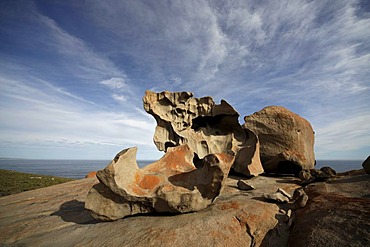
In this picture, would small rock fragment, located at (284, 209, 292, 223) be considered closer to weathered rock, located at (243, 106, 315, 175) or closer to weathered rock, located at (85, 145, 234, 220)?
weathered rock, located at (85, 145, 234, 220)

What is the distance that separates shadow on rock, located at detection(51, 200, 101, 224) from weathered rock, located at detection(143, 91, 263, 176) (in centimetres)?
534

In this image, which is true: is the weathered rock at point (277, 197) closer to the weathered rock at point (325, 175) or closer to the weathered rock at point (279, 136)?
the weathered rock at point (325, 175)

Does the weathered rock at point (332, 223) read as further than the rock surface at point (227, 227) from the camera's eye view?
No

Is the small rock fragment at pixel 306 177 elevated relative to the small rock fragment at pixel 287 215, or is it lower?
elevated

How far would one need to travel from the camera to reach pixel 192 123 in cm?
1288

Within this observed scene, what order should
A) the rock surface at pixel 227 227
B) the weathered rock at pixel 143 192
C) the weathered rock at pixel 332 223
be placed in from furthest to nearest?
the weathered rock at pixel 143 192
the rock surface at pixel 227 227
the weathered rock at pixel 332 223

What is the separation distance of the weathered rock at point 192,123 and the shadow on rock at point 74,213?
534cm

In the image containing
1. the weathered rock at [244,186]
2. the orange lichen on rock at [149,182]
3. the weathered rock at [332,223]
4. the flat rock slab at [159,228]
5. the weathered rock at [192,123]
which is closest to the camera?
the weathered rock at [332,223]

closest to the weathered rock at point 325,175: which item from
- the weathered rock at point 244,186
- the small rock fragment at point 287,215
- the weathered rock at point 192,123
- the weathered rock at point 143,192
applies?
the weathered rock at point 244,186

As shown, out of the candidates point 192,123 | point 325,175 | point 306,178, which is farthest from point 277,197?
point 192,123

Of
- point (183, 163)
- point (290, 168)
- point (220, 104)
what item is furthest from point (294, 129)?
point (183, 163)

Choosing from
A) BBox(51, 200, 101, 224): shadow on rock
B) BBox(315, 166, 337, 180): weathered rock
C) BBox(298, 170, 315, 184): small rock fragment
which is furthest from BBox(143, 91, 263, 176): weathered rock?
BBox(51, 200, 101, 224): shadow on rock

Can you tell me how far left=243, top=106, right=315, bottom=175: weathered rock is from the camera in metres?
10.6

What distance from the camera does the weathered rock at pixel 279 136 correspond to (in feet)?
34.7
